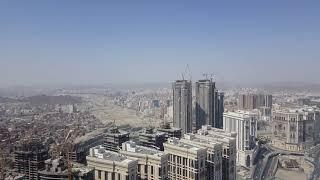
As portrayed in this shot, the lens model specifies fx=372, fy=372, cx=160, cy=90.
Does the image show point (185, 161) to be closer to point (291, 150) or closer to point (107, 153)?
point (107, 153)

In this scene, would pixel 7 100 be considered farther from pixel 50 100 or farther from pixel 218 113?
pixel 218 113

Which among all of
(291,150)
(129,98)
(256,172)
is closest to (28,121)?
(256,172)

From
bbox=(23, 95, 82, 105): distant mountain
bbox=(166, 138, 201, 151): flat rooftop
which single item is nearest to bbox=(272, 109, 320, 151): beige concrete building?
bbox=(166, 138, 201, 151): flat rooftop

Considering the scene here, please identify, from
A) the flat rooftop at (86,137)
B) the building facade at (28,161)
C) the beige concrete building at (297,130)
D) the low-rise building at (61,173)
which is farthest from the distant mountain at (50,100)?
the low-rise building at (61,173)

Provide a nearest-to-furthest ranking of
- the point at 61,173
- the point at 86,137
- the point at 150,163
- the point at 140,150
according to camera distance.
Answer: the point at 61,173 → the point at 150,163 → the point at 140,150 → the point at 86,137

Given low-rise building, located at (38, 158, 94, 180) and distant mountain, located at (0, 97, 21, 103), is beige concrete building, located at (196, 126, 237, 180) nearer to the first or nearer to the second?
low-rise building, located at (38, 158, 94, 180)

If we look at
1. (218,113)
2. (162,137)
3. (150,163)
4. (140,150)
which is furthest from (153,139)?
(218,113)

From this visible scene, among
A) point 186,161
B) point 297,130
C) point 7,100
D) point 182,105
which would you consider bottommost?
point 297,130
